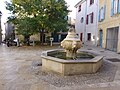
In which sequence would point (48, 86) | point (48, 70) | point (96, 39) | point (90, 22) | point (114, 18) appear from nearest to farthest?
point (48, 86)
point (48, 70)
point (114, 18)
point (96, 39)
point (90, 22)

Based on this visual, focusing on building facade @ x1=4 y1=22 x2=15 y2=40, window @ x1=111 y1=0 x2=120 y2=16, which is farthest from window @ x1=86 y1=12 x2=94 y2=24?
building facade @ x1=4 y1=22 x2=15 y2=40

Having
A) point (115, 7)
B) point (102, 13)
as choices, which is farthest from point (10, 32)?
point (115, 7)

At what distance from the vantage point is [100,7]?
56.1 ft

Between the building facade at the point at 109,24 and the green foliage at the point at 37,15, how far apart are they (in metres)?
4.78

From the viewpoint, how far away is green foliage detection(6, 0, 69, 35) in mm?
17391

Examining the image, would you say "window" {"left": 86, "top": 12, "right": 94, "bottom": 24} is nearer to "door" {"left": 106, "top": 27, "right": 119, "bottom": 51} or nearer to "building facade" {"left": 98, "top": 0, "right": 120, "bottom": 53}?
"building facade" {"left": 98, "top": 0, "right": 120, "bottom": 53}

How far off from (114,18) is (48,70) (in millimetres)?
A: 9599

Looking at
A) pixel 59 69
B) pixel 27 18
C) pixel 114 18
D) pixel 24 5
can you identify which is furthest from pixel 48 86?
pixel 24 5

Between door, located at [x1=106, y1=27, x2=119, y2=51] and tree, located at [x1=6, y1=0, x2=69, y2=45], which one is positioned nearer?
door, located at [x1=106, y1=27, x2=119, y2=51]

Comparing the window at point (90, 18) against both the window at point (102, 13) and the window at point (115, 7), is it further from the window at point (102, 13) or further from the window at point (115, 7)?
the window at point (115, 7)

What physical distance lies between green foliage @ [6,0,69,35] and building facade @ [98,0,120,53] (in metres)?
4.78

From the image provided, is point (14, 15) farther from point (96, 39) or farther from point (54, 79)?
point (54, 79)

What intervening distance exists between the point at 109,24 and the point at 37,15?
27.1 ft

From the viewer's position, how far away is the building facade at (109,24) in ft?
42.8
